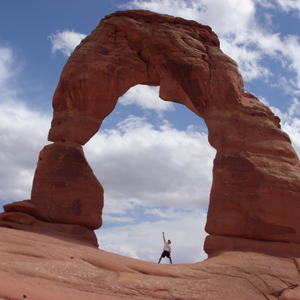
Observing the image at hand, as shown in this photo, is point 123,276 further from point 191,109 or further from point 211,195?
point 191,109

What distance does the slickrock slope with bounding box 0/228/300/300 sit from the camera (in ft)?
15.5

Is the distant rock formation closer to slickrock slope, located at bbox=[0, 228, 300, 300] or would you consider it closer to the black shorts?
slickrock slope, located at bbox=[0, 228, 300, 300]

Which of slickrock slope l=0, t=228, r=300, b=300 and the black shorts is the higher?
the black shorts

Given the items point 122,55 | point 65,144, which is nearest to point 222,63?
point 122,55

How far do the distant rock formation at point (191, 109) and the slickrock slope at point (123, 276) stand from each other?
1178 millimetres

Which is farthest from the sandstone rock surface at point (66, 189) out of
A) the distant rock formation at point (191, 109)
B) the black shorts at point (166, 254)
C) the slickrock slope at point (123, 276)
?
the black shorts at point (166, 254)

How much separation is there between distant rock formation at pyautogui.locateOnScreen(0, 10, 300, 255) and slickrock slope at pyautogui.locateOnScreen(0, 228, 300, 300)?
118 centimetres

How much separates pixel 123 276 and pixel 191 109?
687 centimetres

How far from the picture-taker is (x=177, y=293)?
594 cm

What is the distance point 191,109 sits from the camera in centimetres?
1149

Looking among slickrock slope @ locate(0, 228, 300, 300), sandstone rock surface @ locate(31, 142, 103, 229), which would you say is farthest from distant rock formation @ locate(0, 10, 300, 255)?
slickrock slope @ locate(0, 228, 300, 300)

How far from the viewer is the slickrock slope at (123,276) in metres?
4.73

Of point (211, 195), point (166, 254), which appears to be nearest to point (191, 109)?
point (211, 195)

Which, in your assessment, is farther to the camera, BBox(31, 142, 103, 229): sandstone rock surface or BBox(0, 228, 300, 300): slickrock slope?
BBox(31, 142, 103, 229): sandstone rock surface
